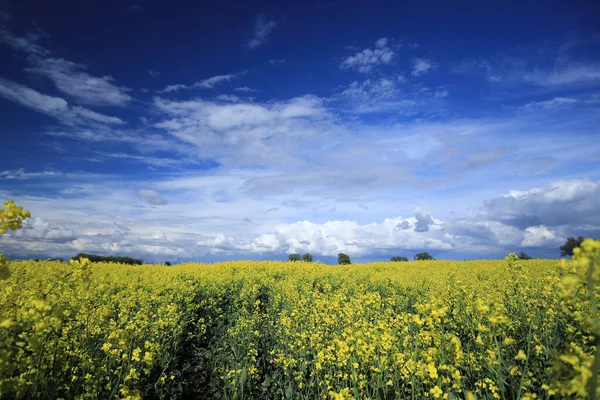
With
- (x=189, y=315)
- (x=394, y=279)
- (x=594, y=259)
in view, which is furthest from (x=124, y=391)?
(x=394, y=279)

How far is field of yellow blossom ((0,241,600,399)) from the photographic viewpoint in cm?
319

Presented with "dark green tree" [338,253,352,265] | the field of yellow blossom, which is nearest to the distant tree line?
"dark green tree" [338,253,352,265]

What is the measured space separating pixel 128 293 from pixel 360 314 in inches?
334

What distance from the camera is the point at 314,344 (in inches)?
262

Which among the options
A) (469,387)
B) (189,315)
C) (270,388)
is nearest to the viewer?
(469,387)

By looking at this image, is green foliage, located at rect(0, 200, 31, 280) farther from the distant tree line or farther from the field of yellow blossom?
the distant tree line

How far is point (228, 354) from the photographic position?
329 inches

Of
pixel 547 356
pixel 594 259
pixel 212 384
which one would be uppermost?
pixel 594 259

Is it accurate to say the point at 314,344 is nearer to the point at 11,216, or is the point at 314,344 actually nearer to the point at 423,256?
the point at 11,216

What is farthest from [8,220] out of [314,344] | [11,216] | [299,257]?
[299,257]

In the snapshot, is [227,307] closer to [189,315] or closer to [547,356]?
[189,315]

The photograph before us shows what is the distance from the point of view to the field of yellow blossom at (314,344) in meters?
3.19

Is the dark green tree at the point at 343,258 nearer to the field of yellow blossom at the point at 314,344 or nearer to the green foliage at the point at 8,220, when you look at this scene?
the field of yellow blossom at the point at 314,344

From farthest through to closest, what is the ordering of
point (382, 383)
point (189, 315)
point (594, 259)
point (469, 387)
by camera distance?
point (189, 315) → point (469, 387) → point (382, 383) → point (594, 259)
